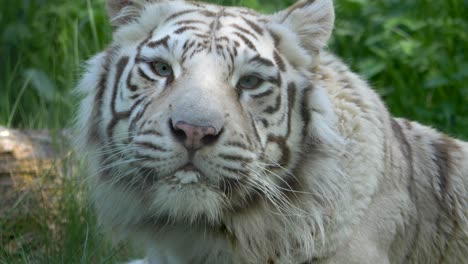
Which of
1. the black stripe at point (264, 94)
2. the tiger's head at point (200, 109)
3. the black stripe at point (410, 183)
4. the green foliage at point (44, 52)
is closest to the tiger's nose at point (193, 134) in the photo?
the tiger's head at point (200, 109)

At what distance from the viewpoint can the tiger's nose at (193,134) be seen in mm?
2365

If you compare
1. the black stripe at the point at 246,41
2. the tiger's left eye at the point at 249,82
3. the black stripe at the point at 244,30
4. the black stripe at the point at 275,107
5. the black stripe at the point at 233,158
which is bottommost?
the black stripe at the point at 233,158

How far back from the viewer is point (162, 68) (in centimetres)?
267

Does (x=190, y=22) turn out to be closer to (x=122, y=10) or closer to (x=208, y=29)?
(x=208, y=29)

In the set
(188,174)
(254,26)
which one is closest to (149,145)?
(188,174)

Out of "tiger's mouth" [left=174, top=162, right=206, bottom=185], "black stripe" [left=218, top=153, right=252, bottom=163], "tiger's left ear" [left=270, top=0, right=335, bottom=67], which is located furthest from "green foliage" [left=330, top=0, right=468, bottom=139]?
"tiger's mouth" [left=174, top=162, right=206, bottom=185]

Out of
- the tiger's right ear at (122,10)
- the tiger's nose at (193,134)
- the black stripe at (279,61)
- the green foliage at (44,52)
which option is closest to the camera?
the tiger's nose at (193,134)

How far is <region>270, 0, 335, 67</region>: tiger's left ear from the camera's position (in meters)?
2.84

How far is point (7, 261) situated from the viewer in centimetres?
300

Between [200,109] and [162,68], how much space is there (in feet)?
1.03

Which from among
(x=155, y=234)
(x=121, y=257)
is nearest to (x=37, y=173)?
(x=121, y=257)

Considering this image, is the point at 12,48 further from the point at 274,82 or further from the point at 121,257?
the point at 274,82

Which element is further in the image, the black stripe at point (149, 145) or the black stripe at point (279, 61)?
the black stripe at point (279, 61)

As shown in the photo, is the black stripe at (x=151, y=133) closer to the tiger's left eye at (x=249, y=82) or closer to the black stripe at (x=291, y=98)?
the tiger's left eye at (x=249, y=82)
